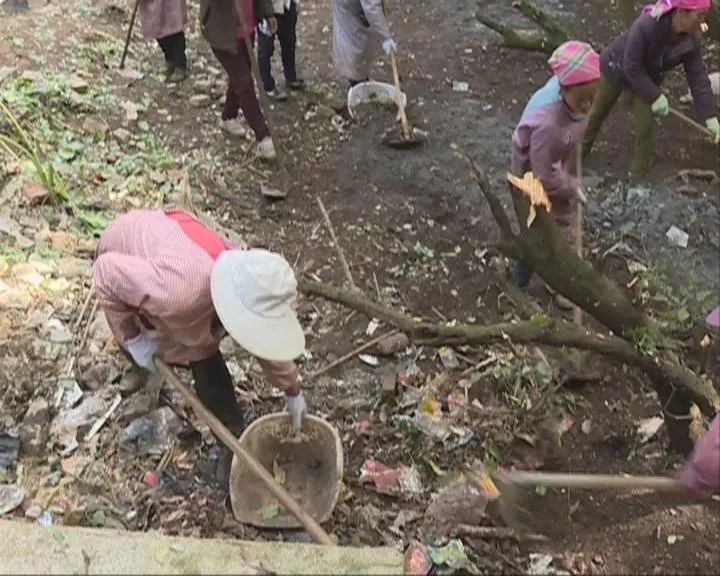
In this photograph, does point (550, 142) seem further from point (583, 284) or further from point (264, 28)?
point (264, 28)

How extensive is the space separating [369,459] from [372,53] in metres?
3.61

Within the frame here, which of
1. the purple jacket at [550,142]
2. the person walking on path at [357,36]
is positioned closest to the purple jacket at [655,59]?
the purple jacket at [550,142]

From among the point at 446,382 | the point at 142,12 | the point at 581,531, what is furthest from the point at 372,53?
the point at 581,531

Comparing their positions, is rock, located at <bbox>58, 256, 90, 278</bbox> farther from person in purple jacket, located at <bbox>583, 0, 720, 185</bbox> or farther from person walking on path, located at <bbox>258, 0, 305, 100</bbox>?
person in purple jacket, located at <bbox>583, 0, 720, 185</bbox>

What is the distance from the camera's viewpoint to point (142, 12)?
21.5ft

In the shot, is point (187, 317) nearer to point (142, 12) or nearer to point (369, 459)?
point (369, 459)

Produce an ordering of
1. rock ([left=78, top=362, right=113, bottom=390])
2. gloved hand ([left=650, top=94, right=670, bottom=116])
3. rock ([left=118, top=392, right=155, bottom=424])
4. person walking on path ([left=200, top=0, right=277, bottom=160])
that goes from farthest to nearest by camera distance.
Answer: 1. person walking on path ([left=200, top=0, right=277, bottom=160])
2. gloved hand ([left=650, top=94, right=670, bottom=116])
3. rock ([left=78, top=362, right=113, bottom=390])
4. rock ([left=118, top=392, right=155, bottom=424])

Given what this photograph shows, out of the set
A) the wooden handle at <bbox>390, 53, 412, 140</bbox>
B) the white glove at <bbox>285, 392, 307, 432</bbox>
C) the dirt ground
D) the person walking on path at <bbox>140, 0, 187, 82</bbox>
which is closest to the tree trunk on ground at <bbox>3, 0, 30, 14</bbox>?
the dirt ground

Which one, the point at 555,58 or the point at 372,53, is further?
the point at 372,53

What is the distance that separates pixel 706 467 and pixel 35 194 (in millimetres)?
3835

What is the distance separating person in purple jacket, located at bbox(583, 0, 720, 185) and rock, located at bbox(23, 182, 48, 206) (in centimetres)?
326

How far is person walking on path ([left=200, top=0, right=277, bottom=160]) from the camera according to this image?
5539 millimetres

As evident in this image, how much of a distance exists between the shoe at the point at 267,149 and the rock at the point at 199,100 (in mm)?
882

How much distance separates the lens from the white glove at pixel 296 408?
3281 mm
